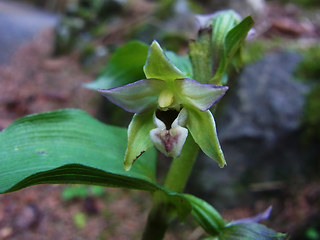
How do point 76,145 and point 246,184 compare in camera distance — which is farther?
point 246,184

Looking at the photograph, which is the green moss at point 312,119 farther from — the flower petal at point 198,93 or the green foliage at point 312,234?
the flower petal at point 198,93

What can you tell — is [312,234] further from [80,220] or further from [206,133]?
[206,133]

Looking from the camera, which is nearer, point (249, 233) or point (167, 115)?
point (167, 115)

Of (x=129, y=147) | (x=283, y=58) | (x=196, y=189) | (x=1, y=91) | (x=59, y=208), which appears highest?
(x=129, y=147)

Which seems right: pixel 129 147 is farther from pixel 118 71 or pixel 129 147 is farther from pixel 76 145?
pixel 118 71

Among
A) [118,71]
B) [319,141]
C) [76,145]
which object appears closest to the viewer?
[76,145]

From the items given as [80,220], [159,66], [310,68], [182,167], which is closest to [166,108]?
[159,66]

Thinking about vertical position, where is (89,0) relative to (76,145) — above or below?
below

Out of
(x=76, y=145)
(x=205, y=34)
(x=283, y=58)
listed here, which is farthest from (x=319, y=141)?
(x=76, y=145)
